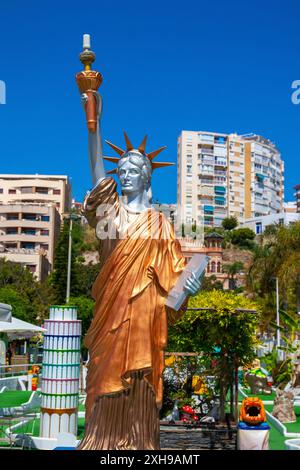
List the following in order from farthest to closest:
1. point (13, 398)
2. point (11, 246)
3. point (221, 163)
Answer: point (221, 163), point (11, 246), point (13, 398)

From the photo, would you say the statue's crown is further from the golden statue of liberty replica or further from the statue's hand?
Answer: the statue's hand

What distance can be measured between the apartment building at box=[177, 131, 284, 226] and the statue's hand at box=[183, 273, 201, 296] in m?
78.8

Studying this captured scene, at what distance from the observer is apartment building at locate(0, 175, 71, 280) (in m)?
51.8

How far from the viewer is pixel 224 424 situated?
1001 centimetres

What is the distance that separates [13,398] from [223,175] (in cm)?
7693

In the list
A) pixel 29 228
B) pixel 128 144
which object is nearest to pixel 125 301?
pixel 128 144

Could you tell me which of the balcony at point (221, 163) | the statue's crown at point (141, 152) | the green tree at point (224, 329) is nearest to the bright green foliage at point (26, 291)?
the green tree at point (224, 329)

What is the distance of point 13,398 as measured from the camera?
15.7 meters

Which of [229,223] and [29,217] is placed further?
[229,223]

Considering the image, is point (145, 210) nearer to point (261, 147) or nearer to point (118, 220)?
point (118, 220)

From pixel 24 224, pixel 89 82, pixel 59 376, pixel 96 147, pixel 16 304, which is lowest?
pixel 59 376

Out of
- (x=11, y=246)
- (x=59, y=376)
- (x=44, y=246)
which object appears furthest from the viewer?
(x=44, y=246)

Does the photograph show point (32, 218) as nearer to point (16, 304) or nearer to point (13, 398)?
point (16, 304)

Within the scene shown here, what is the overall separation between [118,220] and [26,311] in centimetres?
2942
